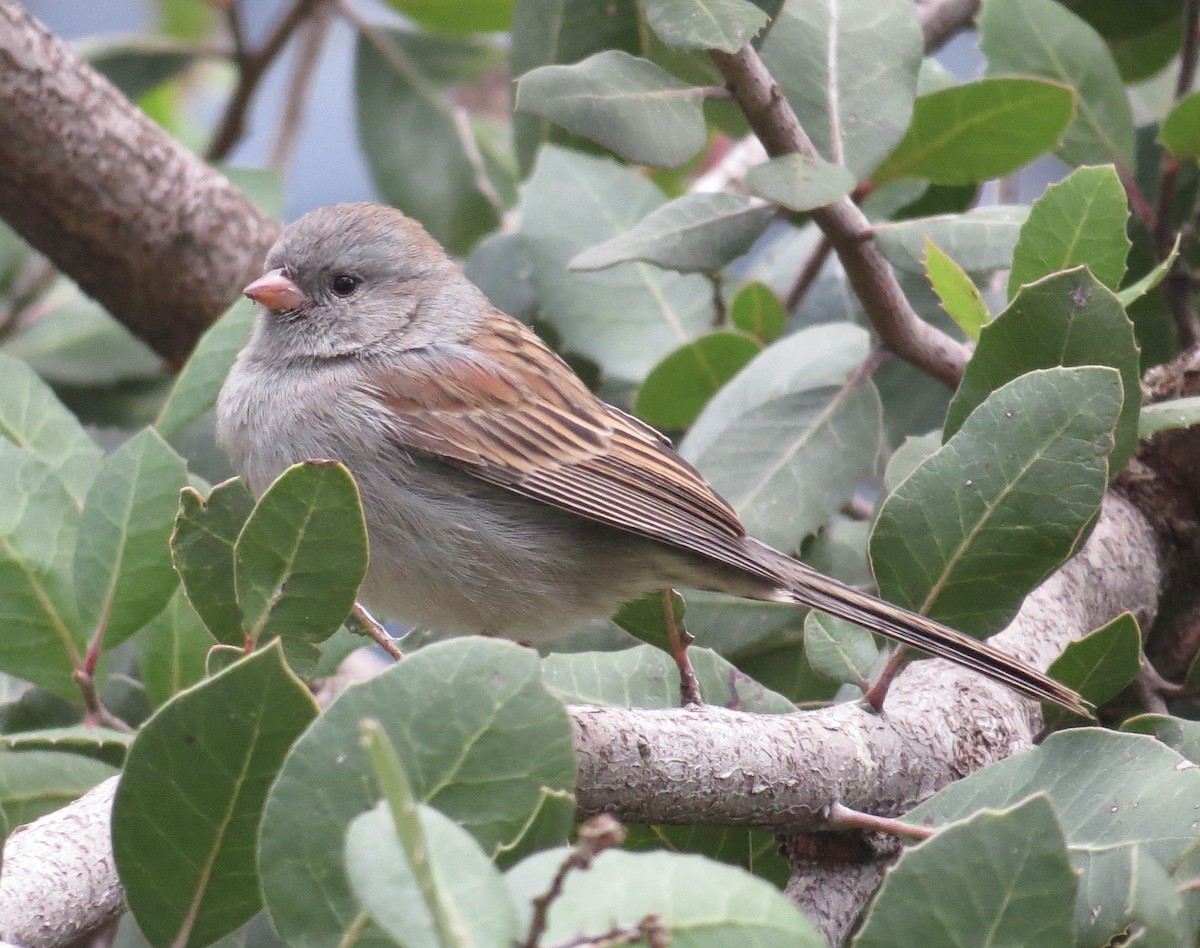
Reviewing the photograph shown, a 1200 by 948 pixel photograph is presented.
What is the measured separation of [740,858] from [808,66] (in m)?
1.48

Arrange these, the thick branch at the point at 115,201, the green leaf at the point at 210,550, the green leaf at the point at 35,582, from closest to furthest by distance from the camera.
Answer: the green leaf at the point at 210,550, the green leaf at the point at 35,582, the thick branch at the point at 115,201

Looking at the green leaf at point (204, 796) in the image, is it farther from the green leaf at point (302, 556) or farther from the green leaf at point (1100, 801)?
the green leaf at point (1100, 801)

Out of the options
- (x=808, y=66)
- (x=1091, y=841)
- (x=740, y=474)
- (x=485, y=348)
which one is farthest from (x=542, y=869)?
(x=485, y=348)

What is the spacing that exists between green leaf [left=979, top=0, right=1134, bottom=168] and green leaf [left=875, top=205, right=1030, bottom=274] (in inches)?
18.6

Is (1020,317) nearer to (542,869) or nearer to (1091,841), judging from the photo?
(1091,841)

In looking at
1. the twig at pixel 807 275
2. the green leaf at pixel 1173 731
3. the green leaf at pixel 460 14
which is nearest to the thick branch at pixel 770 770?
the green leaf at pixel 1173 731

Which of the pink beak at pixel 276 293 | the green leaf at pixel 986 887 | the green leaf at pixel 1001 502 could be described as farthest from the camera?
the pink beak at pixel 276 293

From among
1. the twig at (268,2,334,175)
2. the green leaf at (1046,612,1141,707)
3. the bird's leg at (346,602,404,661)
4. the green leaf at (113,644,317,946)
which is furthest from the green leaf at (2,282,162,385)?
the green leaf at (1046,612,1141,707)

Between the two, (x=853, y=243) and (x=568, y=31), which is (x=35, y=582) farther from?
(x=568, y=31)

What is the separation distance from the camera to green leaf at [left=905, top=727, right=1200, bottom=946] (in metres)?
1.63

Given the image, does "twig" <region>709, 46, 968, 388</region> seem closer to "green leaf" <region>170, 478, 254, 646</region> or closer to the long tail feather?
the long tail feather

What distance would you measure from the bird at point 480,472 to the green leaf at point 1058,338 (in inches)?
17.6

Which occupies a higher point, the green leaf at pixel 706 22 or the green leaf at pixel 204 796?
the green leaf at pixel 706 22

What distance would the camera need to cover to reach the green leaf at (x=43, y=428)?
2.48 metres
